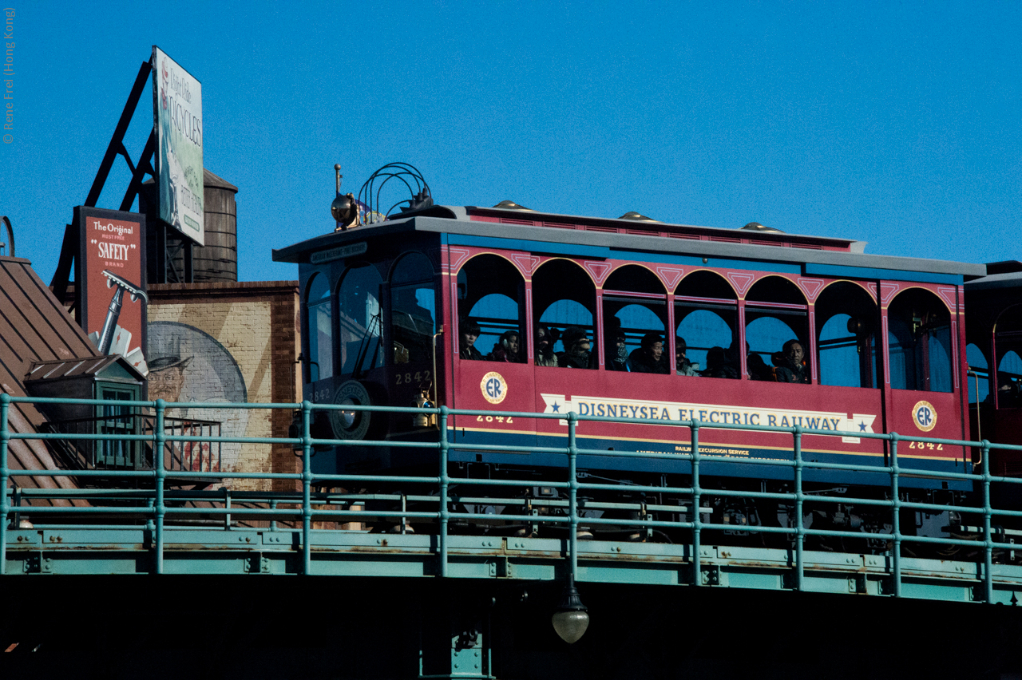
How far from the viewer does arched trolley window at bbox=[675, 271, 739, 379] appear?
17734mm

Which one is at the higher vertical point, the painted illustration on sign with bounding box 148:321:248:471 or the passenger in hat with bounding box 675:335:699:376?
the painted illustration on sign with bounding box 148:321:248:471

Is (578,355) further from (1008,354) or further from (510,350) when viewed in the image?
(1008,354)

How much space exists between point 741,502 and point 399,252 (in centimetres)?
510

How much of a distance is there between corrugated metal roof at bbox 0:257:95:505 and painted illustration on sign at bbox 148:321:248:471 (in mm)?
8267

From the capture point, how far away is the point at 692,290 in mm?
18047

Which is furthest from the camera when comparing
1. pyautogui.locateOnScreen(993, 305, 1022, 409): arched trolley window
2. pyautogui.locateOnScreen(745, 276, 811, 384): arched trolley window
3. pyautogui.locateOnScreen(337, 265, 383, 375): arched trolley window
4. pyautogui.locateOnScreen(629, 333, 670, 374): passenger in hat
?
pyautogui.locateOnScreen(993, 305, 1022, 409): arched trolley window

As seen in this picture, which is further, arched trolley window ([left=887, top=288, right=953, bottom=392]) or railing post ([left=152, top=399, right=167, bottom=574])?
arched trolley window ([left=887, top=288, right=953, bottom=392])

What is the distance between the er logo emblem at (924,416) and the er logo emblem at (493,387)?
5.80m

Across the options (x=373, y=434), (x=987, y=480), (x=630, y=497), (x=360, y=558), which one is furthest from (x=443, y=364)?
(x=987, y=480)

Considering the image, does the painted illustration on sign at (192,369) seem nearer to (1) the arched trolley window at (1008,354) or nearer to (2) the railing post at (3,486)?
(1) the arched trolley window at (1008,354)

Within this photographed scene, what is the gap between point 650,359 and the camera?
17.5m

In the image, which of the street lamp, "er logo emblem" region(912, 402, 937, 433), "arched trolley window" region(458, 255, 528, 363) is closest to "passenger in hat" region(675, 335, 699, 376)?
"arched trolley window" region(458, 255, 528, 363)

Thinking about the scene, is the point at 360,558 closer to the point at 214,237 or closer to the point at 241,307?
the point at 241,307

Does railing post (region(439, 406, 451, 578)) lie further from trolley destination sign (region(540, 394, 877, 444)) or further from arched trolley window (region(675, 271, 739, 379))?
arched trolley window (region(675, 271, 739, 379))
